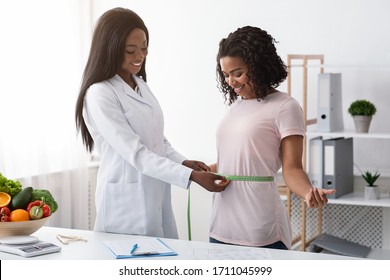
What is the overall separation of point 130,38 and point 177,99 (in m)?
1.95

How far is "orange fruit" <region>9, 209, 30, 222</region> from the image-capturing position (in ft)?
7.02

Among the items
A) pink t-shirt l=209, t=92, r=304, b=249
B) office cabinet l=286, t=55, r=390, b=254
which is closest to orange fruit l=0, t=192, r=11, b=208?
pink t-shirt l=209, t=92, r=304, b=249

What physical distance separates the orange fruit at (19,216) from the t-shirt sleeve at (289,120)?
2.98 ft

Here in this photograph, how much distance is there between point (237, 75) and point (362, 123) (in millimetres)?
1554

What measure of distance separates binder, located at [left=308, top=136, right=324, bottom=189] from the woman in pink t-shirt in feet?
4.79

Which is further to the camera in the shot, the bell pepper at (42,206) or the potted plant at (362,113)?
the potted plant at (362,113)

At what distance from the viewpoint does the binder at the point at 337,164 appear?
359cm

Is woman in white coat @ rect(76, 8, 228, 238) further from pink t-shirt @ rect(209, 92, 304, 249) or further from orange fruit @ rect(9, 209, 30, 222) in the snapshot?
orange fruit @ rect(9, 209, 30, 222)

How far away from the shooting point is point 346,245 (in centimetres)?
359

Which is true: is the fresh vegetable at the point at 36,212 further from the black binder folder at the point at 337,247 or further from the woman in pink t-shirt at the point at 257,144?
the black binder folder at the point at 337,247

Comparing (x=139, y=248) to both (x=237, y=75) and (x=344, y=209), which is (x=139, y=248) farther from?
(x=344, y=209)

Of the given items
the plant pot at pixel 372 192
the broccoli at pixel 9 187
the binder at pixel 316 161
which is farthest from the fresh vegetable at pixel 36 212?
the plant pot at pixel 372 192

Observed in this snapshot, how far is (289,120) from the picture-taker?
6.98 ft
